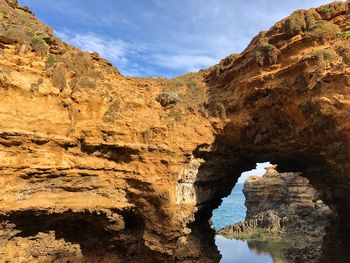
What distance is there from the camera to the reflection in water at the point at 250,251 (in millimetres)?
30031

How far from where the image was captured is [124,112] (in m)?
17.4

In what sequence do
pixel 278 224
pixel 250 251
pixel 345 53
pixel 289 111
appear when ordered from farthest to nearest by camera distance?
pixel 278 224
pixel 250 251
pixel 289 111
pixel 345 53

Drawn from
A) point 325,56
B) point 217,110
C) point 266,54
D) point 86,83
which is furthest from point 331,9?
point 86,83

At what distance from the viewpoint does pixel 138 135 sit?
1709 centimetres

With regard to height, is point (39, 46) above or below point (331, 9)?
below

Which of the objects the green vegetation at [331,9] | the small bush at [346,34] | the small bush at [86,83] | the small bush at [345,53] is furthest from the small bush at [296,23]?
the small bush at [86,83]

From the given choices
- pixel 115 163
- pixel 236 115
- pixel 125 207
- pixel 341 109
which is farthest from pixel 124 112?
pixel 341 109

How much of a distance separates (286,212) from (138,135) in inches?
1596

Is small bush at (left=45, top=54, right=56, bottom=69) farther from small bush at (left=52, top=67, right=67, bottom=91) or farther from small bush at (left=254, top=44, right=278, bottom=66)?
small bush at (left=254, top=44, right=278, bottom=66)

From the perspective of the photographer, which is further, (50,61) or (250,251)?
(250,251)

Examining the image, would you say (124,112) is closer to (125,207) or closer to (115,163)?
(115,163)

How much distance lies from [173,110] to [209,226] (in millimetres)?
9289

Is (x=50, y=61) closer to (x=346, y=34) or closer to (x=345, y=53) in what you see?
(x=345, y=53)

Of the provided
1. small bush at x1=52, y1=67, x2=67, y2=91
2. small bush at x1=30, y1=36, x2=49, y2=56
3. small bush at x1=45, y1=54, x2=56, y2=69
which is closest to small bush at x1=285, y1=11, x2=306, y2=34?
small bush at x1=52, y1=67, x2=67, y2=91
